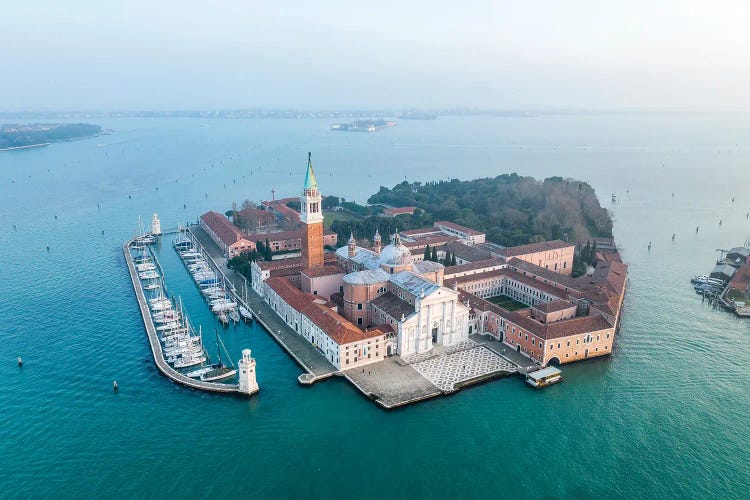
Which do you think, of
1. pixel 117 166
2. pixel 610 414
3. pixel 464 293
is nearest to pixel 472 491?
pixel 610 414

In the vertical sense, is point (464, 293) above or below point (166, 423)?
above

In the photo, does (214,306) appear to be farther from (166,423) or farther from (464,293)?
(464,293)

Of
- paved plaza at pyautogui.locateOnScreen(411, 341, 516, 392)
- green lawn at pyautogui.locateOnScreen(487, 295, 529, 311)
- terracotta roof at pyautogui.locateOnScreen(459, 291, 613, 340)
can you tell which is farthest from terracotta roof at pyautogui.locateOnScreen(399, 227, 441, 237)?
paved plaza at pyautogui.locateOnScreen(411, 341, 516, 392)

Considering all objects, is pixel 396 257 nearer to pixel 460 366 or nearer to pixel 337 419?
pixel 460 366

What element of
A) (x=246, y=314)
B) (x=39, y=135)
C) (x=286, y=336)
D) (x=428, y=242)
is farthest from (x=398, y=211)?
(x=39, y=135)

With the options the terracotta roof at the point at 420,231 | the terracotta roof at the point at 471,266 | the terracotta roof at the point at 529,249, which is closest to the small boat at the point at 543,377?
the terracotta roof at the point at 471,266

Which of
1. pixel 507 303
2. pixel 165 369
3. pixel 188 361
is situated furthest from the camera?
pixel 507 303

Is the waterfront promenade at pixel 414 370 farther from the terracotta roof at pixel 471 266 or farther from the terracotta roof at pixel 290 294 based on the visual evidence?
the terracotta roof at pixel 471 266
